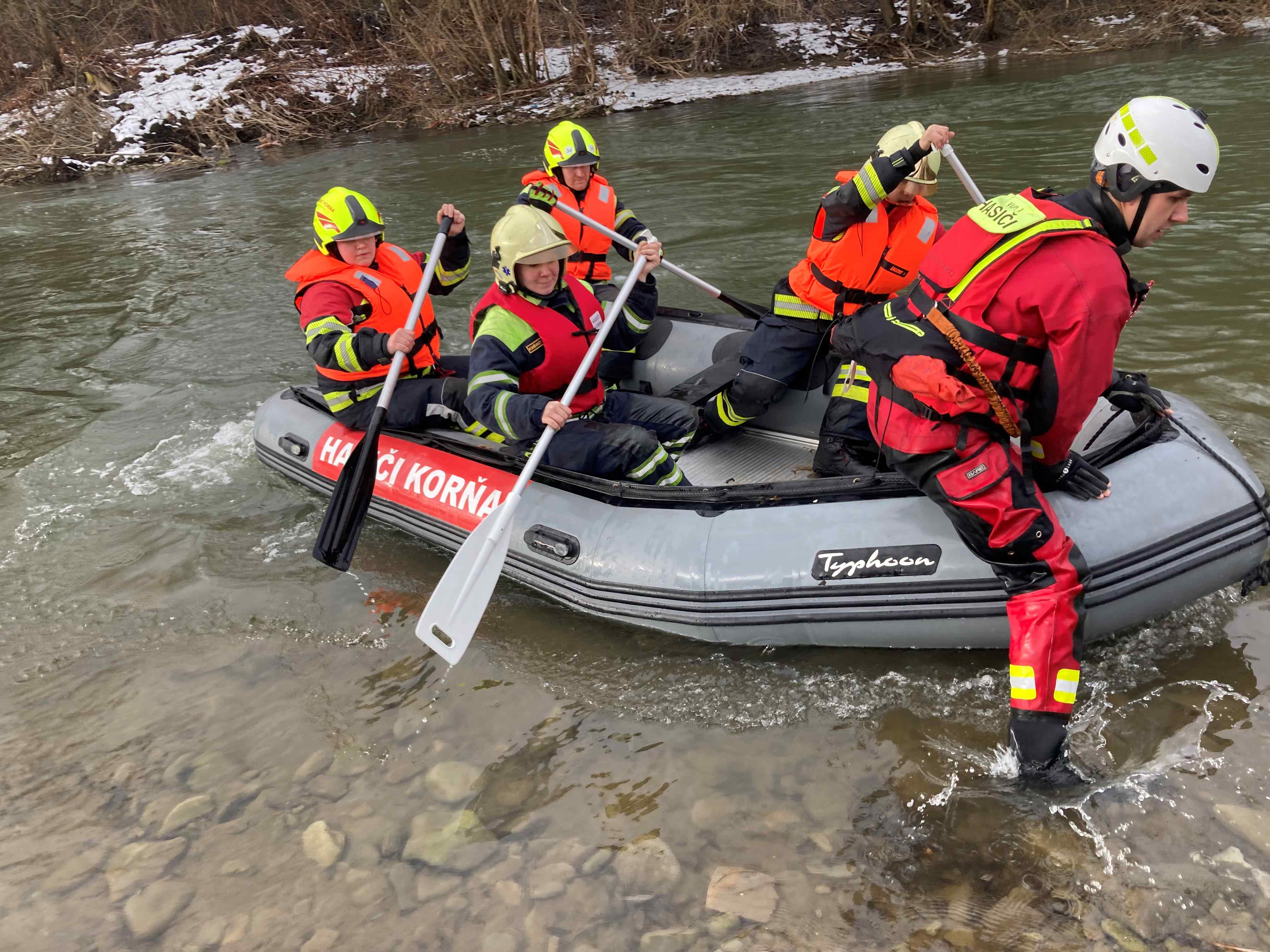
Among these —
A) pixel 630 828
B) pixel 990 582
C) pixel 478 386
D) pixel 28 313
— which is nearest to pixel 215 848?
pixel 630 828

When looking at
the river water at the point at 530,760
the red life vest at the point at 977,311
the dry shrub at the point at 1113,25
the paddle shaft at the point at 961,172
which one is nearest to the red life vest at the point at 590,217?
the river water at the point at 530,760

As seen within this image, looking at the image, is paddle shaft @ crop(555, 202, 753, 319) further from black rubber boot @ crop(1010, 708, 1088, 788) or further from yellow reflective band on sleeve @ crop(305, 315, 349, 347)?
black rubber boot @ crop(1010, 708, 1088, 788)

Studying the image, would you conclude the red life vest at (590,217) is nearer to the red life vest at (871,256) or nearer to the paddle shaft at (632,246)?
the paddle shaft at (632,246)

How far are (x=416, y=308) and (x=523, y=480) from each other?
3.75 ft

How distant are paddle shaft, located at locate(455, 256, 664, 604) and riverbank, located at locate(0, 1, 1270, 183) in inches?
457

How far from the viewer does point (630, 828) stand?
306 centimetres

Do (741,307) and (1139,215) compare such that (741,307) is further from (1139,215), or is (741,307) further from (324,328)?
(1139,215)

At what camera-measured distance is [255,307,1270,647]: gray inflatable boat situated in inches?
124

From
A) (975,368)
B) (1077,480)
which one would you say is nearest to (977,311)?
(975,368)

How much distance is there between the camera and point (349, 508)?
13.4 ft

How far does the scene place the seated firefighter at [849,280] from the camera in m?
3.63

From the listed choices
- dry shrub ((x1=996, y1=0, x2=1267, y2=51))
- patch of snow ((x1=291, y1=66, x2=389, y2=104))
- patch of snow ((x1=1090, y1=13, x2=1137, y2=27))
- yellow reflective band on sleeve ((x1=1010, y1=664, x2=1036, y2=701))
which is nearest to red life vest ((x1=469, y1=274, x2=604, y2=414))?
yellow reflective band on sleeve ((x1=1010, y1=664, x2=1036, y2=701))

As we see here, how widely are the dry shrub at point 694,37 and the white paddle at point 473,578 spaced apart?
43.9ft

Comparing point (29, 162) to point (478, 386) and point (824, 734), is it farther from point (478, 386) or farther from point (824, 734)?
point (824, 734)
